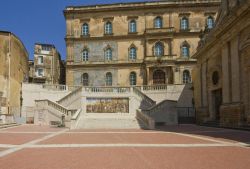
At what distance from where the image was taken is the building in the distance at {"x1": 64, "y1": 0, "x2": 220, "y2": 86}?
42.6m

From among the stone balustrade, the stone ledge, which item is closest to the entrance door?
the stone ledge

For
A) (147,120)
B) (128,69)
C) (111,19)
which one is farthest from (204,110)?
(111,19)

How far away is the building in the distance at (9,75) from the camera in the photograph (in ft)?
101

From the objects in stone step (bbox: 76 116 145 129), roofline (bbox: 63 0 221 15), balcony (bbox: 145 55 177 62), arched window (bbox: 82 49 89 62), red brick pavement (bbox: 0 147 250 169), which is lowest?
stone step (bbox: 76 116 145 129)

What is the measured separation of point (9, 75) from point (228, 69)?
21783 mm

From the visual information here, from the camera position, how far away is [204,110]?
27.6 meters

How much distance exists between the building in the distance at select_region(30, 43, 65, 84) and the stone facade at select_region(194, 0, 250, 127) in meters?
35.4

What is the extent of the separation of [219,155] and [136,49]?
1410 inches

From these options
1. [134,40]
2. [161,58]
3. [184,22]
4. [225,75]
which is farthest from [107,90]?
[184,22]

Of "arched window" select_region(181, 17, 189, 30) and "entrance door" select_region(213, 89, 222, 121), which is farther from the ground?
"arched window" select_region(181, 17, 189, 30)

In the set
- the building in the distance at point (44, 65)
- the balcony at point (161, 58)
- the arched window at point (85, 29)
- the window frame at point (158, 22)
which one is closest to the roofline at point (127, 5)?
the window frame at point (158, 22)

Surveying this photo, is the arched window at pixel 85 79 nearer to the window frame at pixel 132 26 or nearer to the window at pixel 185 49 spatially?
the window frame at pixel 132 26

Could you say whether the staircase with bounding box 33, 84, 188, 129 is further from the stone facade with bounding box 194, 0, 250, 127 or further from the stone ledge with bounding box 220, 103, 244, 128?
the stone ledge with bounding box 220, 103, 244, 128

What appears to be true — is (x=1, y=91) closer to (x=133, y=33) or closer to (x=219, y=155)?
(x=133, y=33)
